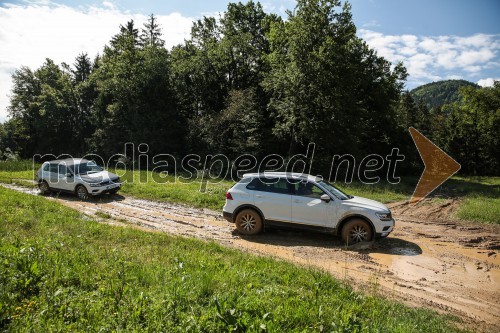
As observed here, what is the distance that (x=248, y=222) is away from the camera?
10.2m

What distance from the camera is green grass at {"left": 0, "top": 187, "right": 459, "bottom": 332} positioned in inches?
164

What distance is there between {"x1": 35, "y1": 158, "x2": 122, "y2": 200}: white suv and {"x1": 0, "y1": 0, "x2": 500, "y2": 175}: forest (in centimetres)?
1371

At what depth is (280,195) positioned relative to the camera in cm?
996

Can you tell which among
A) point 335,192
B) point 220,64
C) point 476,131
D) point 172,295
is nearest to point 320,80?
point 220,64

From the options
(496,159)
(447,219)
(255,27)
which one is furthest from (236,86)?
(496,159)

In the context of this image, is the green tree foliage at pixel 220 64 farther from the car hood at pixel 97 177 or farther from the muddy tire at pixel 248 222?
the muddy tire at pixel 248 222

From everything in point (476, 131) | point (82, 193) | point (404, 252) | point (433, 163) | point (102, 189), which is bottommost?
point (404, 252)

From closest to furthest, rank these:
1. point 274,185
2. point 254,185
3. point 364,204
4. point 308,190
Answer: point 364,204 → point 308,190 → point 274,185 → point 254,185

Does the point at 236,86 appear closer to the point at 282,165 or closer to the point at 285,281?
the point at 282,165

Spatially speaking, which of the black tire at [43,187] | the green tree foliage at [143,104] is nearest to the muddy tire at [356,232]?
the black tire at [43,187]

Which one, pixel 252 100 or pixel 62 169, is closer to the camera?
pixel 62 169

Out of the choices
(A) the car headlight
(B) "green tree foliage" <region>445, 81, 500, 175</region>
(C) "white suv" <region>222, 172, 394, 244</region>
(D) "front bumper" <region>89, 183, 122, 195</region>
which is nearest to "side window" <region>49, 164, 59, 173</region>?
(D) "front bumper" <region>89, 183, 122, 195</region>

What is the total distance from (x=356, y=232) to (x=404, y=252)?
1.34 meters

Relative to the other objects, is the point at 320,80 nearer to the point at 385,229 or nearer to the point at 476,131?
the point at 385,229
